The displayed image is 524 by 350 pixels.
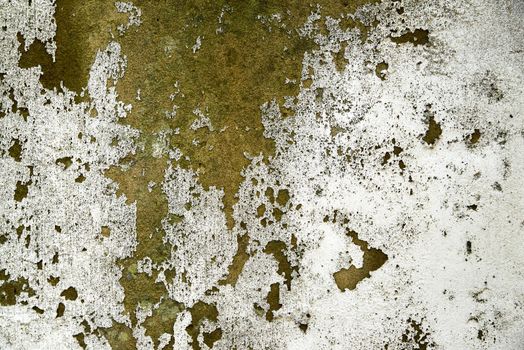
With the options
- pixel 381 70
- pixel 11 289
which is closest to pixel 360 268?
pixel 381 70

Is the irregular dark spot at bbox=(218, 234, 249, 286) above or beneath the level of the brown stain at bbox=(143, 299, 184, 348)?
above

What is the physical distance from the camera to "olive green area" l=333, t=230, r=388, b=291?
155 cm

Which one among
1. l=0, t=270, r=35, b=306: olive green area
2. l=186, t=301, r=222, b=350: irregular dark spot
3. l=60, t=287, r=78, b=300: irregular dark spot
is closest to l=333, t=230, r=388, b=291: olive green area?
l=186, t=301, r=222, b=350: irregular dark spot

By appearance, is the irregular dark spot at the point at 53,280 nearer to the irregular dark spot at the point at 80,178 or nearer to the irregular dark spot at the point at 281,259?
the irregular dark spot at the point at 80,178

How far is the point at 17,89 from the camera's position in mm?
1553

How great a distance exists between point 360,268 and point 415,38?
32.9 inches

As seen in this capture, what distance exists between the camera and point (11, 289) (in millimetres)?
1539

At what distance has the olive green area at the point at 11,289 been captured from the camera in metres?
1.54

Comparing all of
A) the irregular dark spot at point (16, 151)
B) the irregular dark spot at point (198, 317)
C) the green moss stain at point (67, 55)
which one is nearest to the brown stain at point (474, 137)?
the irregular dark spot at point (198, 317)

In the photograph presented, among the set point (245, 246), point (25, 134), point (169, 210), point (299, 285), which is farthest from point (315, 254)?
point (25, 134)

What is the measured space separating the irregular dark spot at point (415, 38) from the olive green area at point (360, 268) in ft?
2.29

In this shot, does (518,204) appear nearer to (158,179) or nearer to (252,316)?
(252,316)

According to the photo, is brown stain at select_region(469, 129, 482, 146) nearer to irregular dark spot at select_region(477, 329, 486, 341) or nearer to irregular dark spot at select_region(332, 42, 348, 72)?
irregular dark spot at select_region(332, 42, 348, 72)

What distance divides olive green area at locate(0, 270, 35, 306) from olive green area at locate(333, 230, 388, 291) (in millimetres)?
1072
